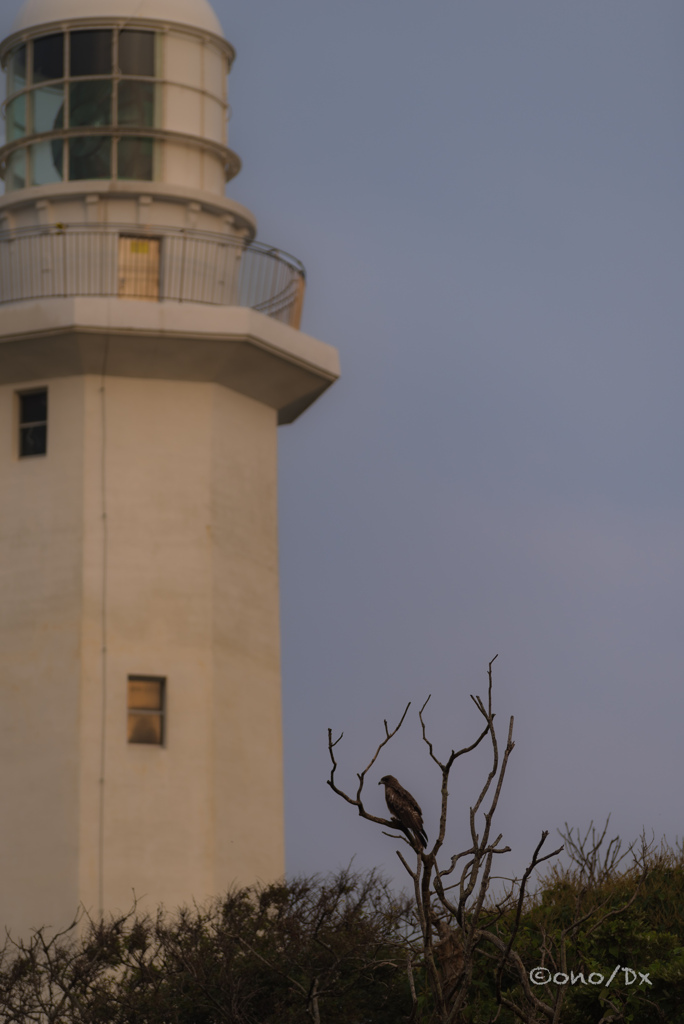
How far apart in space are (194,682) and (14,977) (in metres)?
5.55

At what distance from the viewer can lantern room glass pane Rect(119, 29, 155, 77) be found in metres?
23.5

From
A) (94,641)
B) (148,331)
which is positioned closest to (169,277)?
(148,331)

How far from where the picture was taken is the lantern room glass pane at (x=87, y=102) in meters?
23.4

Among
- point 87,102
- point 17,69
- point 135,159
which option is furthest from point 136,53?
point 17,69

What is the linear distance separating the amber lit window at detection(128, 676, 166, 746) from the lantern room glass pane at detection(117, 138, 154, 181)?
6.48m

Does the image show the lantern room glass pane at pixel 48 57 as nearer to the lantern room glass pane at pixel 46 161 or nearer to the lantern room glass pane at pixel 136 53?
the lantern room glass pane at pixel 136 53

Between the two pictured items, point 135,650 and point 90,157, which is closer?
point 135,650

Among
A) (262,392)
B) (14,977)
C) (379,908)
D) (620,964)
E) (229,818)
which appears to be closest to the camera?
(620,964)

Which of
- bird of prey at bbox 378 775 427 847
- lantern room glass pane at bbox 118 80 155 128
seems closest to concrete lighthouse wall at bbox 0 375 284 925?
lantern room glass pane at bbox 118 80 155 128

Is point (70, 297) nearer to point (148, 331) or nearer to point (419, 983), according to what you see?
point (148, 331)

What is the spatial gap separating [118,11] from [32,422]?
5.51 metres

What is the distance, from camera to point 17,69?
78.7 ft

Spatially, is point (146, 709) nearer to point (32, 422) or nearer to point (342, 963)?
point (32, 422)

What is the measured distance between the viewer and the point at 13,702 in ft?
70.4
